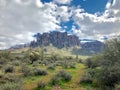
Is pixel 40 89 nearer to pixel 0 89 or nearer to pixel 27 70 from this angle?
pixel 0 89

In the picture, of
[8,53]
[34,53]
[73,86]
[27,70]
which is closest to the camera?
[73,86]

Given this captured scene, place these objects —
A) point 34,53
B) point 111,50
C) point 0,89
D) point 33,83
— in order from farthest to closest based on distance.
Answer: point 34,53
point 111,50
point 33,83
point 0,89

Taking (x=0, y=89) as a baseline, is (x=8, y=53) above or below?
above

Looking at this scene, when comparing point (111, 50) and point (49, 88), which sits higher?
point (111, 50)

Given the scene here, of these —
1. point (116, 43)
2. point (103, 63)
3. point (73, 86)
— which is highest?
point (116, 43)

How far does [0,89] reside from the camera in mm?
15914

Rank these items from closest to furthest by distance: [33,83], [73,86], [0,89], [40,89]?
[0,89] → [40,89] → [73,86] → [33,83]

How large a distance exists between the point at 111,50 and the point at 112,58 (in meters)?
1.17

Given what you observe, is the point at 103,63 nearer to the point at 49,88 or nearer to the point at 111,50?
the point at 111,50

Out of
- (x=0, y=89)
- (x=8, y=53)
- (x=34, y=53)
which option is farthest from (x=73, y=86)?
(x=34, y=53)

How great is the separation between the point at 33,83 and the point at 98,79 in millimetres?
6883

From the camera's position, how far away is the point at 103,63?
2502cm

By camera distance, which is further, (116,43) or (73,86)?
(116,43)

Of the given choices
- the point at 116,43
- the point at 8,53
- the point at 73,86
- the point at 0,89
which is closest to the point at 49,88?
the point at 73,86
